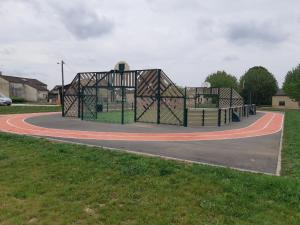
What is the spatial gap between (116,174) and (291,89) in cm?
5612

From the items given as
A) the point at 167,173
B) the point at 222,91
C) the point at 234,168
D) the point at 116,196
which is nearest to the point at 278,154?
the point at 234,168

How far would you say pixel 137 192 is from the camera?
620cm

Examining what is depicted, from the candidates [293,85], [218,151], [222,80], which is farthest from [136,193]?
[222,80]

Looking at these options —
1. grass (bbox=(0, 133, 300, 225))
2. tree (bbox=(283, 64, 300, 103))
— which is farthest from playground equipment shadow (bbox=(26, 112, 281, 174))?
tree (bbox=(283, 64, 300, 103))

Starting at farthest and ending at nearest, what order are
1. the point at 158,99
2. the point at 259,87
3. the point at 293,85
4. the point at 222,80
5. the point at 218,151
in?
the point at 222,80 < the point at 259,87 < the point at 293,85 < the point at 158,99 < the point at 218,151

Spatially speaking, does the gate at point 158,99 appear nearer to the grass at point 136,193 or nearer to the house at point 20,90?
the grass at point 136,193

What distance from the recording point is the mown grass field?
516cm

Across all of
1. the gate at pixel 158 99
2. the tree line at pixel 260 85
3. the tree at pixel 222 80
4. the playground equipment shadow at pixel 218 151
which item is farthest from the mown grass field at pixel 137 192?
the tree at pixel 222 80

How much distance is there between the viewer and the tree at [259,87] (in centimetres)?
6469

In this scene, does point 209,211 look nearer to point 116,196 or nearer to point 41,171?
point 116,196

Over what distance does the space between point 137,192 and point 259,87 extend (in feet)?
207

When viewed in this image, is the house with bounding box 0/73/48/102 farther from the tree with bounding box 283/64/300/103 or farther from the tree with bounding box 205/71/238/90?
the tree with bounding box 283/64/300/103

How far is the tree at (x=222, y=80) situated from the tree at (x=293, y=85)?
13149 millimetres

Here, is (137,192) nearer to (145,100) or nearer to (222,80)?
(145,100)
